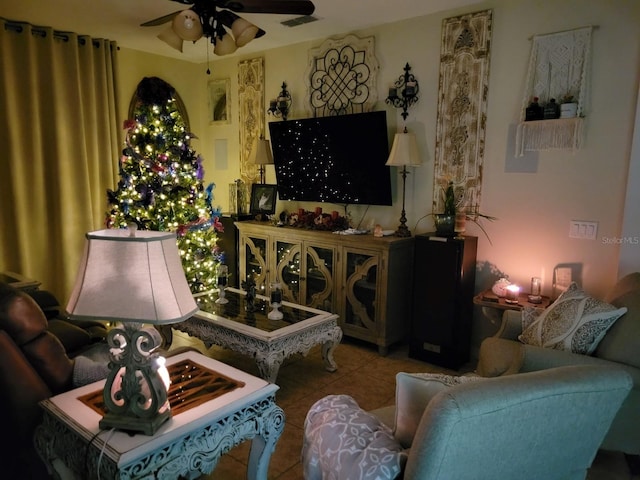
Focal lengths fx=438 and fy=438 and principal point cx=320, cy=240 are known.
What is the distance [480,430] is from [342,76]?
142 inches

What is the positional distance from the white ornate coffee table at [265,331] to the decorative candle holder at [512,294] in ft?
3.92

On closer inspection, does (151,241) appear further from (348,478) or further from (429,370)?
(429,370)

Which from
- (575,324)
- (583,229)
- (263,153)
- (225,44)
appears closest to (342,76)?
(263,153)

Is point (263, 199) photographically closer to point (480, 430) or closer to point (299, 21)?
point (299, 21)

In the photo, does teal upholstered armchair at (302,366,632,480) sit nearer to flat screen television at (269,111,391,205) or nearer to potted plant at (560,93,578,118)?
potted plant at (560,93,578,118)

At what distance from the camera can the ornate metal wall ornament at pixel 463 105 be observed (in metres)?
3.29

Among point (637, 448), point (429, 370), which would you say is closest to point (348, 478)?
point (637, 448)

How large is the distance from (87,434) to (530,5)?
356cm

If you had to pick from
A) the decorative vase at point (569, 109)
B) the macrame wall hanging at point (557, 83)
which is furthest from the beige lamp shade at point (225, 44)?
the decorative vase at point (569, 109)

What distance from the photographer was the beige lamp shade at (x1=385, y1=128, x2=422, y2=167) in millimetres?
3447

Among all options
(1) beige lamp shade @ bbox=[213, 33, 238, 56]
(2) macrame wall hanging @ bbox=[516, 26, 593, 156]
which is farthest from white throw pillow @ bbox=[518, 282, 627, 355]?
(1) beige lamp shade @ bbox=[213, 33, 238, 56]

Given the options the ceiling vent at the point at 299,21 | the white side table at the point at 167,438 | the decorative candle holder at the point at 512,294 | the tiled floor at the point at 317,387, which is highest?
the ceiling vent at the point at 299,21

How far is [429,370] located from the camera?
3.30 metres

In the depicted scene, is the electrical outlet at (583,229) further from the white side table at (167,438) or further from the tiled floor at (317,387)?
the white side table at (167,438)
